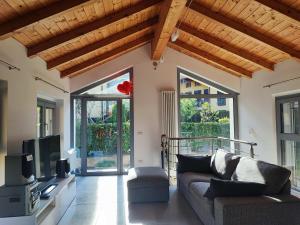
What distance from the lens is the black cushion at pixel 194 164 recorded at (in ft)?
15.1

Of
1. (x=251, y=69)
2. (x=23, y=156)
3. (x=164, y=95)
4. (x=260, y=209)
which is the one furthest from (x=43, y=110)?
(x=251, y=69)

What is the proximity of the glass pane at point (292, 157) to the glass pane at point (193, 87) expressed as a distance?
2.31 m

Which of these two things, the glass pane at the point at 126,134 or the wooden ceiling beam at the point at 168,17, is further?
the glass pane at the point at 126,134

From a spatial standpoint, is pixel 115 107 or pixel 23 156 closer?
pixel 23 156

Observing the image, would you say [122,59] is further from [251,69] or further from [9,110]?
[9,110]

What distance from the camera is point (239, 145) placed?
22.1 ft

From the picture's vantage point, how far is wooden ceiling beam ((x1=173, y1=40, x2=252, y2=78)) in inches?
240

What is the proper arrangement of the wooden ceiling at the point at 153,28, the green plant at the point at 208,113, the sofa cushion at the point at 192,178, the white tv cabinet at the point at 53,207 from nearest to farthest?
the white tv cabinet at the point at 53,207, the wooden ceiling at the point at 153,28, the sofa cushion at the point at 192,178, the green plant at the point at 208,113

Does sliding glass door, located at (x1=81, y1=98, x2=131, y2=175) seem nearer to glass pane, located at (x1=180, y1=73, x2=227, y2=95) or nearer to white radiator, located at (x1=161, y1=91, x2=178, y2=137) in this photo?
white radiator, located at (x1=161, y1=91, x2=178, y2=137)

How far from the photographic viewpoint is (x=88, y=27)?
4047 mm

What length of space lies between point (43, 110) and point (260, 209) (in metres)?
4.02

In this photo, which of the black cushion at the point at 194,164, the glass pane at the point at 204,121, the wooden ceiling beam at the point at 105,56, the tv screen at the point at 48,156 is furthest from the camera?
the glass pane at the point at 204,121

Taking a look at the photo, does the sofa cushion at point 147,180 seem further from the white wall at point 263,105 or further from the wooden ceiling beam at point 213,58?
the wooden ceiling beam at point 213,58

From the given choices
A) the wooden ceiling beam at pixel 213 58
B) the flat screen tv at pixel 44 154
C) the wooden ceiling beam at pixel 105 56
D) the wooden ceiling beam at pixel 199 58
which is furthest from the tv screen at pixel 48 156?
the wooden ceiling beam at pixel 199 58
